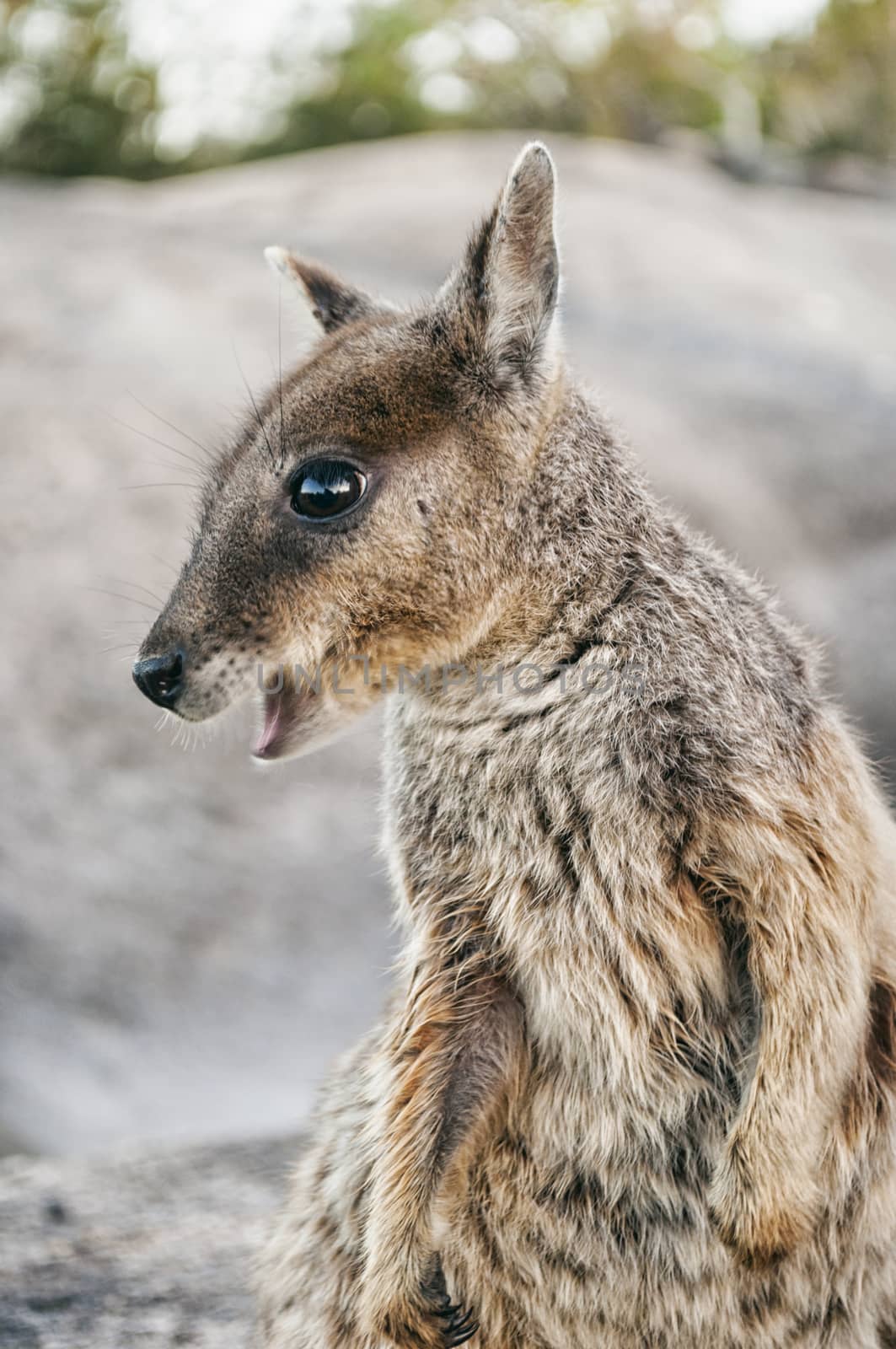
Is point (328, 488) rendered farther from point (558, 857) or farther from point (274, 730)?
point (558, 857)

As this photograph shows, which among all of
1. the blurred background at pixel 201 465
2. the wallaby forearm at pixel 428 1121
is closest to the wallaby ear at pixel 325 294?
the blurred background at pixel 201 465

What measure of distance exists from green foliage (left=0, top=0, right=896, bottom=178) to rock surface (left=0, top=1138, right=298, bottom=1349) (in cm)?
1014

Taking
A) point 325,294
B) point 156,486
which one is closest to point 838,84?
point 156,486

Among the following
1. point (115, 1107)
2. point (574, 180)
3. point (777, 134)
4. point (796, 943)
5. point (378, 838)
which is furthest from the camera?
point (777, 134)

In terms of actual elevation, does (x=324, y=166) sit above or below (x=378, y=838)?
above

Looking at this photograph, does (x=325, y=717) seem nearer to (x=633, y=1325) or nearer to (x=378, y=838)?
(x=378, y=838)

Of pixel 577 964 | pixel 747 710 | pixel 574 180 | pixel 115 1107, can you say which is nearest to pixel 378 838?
pixel 577 964

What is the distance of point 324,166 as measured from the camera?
970cm

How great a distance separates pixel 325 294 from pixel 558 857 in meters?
1.56

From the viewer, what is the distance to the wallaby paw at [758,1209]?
7.72ft

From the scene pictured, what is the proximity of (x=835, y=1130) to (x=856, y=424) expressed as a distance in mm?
6132

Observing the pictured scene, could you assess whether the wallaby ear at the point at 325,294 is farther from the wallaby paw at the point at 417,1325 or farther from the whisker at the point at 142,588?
the wallaby paw at the point at 417,1325

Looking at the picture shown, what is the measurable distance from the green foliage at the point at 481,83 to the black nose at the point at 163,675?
1073 cm

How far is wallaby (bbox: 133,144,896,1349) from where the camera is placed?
7.86 feet
